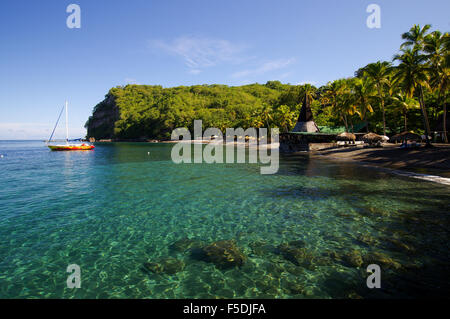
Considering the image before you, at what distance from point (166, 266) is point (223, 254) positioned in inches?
63.5

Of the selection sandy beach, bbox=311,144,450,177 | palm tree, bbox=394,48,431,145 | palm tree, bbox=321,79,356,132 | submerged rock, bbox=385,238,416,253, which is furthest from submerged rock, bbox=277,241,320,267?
palm tree, bbox=321,79,356,132

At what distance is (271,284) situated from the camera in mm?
5176

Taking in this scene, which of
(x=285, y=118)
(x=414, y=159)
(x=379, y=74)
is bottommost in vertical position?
(x=414, y=159)

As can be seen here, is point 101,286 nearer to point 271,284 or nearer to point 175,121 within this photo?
point 271,284

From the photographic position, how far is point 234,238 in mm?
7633

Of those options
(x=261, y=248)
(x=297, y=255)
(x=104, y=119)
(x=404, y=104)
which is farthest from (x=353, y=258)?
(x=104, y=119)

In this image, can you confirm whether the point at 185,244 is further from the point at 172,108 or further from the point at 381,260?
the point at 172,108

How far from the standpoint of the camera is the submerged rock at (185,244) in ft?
23.0

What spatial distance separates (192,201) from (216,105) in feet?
470

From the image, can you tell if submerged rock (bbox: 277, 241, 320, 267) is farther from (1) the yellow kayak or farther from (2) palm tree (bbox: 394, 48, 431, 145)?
(1) the yellow kayak

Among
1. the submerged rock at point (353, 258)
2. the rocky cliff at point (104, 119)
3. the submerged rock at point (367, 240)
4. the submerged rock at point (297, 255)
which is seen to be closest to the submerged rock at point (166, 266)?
the submerged rock at point (297, 255)

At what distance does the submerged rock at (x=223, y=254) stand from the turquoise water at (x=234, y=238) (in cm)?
20

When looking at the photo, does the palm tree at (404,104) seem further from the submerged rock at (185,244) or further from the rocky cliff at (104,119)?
the rocky cliff at (104,119)

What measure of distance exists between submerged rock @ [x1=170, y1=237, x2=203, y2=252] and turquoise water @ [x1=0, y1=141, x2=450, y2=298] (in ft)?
0.52
